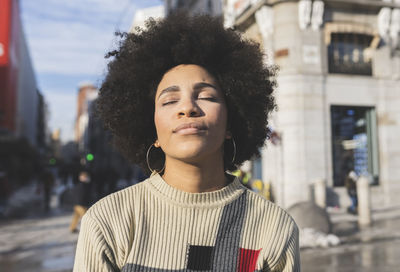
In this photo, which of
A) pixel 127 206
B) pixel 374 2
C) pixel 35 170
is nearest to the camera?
pixel 127 206

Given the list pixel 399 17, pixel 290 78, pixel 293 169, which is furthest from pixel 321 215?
pixel 399 17

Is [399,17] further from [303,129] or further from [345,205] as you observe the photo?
[345,205]

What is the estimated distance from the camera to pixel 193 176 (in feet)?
5.43

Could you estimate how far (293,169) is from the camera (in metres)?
13.5

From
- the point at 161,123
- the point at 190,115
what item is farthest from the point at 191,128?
the point at 161,123

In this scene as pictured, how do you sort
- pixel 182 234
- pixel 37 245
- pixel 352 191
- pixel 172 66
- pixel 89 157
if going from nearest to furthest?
1. pixel 182 234
2. pixel 172 66
3. pixel 37 245
4. pixel 352 191
5. pixel 89 157

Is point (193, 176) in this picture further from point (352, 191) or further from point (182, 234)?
point (352, 191)

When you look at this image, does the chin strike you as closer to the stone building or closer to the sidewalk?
the sidewalk

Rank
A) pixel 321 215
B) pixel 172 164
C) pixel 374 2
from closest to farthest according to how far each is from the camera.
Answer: pixel 172 164, pixel 321 215, pixel 374 2

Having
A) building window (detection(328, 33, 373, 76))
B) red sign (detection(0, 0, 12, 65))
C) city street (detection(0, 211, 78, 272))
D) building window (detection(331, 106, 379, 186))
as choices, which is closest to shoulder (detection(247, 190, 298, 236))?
city street (detection(0, 211, 78, 272))

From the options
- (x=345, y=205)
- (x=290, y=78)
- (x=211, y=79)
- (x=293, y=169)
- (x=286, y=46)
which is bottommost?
Answer: (x=345, y=205)

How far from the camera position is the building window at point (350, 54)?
47.9ft

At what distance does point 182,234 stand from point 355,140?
14798 millimetres

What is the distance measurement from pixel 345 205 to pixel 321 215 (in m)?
5.79
